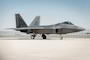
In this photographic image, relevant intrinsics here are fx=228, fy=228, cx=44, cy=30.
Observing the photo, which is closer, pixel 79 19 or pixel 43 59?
pixel 43 59

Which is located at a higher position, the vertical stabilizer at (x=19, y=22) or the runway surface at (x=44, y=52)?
the vertical stabilizer at (x=19, y=22)

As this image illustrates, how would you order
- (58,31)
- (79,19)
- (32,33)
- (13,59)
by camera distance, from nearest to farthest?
(13,59), (79,19), (58,31), (32,33)

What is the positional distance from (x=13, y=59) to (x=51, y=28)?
9.76 metres

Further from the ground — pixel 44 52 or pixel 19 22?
pixel 19 22

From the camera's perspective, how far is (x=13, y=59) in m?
3.06

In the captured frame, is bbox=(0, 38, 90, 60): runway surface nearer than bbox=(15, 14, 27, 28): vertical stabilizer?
Yes

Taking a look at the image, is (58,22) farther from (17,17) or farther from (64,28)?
(17,17)

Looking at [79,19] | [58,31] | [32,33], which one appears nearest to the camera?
[79,19]

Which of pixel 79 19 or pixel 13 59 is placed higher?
pixel 79 19

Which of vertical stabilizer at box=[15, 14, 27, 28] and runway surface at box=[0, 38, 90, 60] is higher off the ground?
vertical stabilizer at box=[15, 14, 27, 28]

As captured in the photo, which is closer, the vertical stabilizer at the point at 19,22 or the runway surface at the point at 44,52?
the runway surface at the point at 44,52

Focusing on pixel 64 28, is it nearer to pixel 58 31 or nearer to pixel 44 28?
pixel 58 31

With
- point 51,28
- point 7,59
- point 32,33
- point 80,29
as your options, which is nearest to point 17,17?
point 32,33

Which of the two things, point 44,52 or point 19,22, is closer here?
point 44,52
